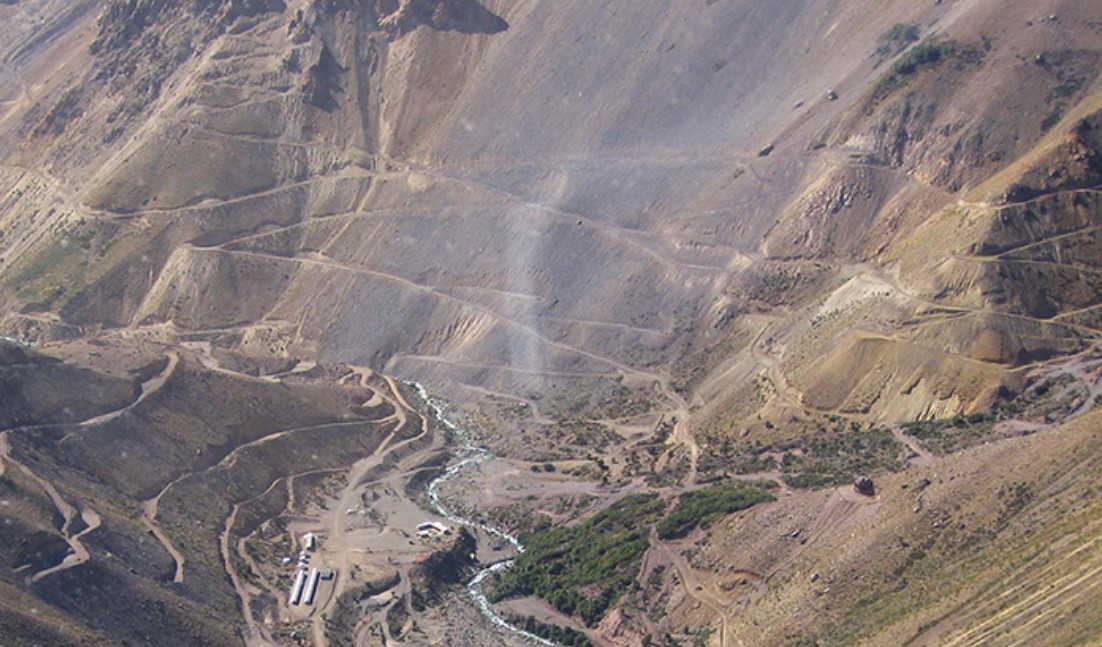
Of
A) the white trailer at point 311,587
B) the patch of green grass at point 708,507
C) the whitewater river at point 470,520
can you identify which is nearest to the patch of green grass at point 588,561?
the whitewater river at point 470,520

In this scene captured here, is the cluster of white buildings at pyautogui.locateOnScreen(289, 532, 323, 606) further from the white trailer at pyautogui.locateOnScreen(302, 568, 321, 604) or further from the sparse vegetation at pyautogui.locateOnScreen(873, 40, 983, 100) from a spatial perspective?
the sparse vegetation at pyautogui.locateOnScreen(873, 40, 983, 100)

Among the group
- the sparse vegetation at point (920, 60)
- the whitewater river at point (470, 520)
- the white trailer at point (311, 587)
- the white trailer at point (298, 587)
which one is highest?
the white trailer at point (298, 587)

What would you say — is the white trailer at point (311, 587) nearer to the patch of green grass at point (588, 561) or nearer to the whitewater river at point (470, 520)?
the whitewater river at point (470, 520)

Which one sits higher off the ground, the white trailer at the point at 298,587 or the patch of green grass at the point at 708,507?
the white trailer at the point at 298,587

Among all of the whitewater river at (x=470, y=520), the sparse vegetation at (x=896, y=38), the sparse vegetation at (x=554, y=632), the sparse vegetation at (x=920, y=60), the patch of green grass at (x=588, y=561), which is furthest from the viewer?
the sparse vegetation at (x=896, y=38)

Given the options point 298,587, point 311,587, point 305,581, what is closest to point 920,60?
point 305,581

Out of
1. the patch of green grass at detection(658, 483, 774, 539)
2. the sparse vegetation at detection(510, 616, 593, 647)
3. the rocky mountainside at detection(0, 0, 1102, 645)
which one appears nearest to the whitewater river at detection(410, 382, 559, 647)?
the sparse vegetation at detection(510, 616, 593, 647)
